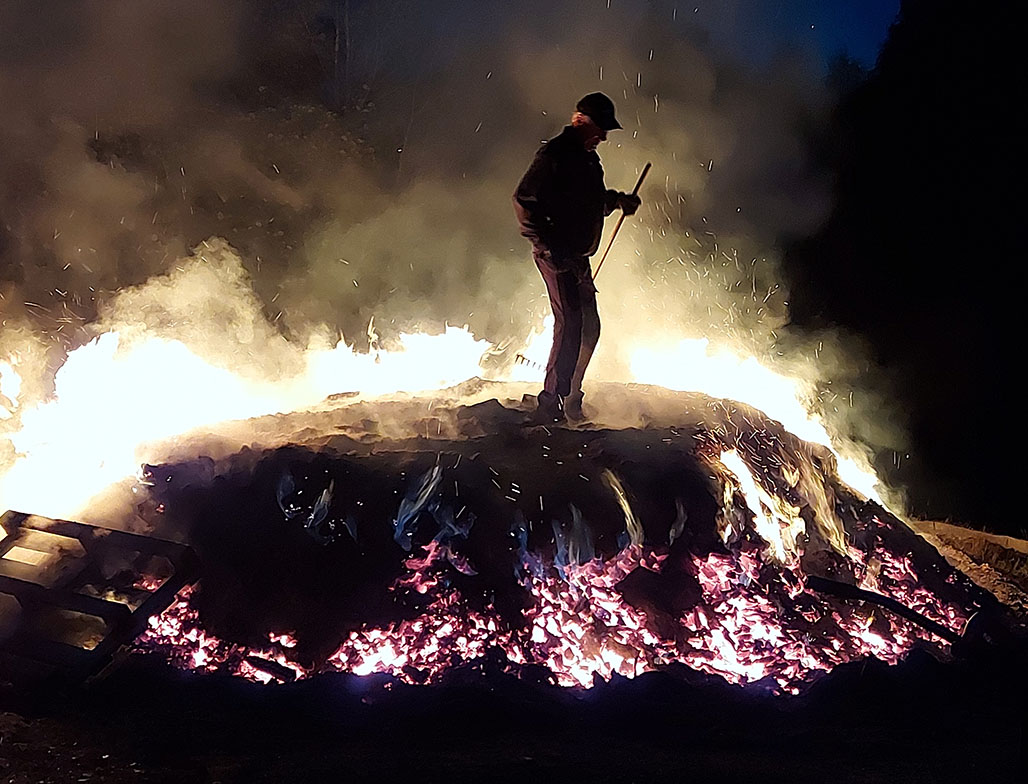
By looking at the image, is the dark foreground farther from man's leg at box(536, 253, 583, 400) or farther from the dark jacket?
the dark jacket

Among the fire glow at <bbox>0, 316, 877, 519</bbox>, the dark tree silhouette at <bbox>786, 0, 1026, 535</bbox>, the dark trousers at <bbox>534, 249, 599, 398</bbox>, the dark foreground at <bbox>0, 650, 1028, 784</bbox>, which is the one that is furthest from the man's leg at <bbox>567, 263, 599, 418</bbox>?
the dark tree silhouette at <bbox>786, 0, 1026, 535</bbox>

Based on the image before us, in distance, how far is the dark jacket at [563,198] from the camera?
741 centimetres

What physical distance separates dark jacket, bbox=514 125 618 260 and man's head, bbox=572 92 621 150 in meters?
0.08

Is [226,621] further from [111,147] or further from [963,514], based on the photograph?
[963,514]

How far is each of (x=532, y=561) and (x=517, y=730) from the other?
152 centimetres

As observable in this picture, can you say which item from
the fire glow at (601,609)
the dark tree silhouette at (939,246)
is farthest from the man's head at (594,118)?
the dark tree silhouette at (939,246)

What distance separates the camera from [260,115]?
17438 millimetres

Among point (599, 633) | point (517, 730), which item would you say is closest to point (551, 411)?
point (599, 633)

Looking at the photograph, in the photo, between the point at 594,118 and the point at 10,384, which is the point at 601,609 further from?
the point at 10,384

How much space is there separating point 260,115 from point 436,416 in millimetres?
11531

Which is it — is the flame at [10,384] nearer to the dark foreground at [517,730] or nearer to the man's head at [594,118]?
the dark foreground at [517,730]

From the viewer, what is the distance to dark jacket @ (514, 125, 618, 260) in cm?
741

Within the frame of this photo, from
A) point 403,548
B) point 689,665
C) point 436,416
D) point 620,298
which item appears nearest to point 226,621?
point 403,548

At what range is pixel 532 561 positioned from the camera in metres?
6.68
